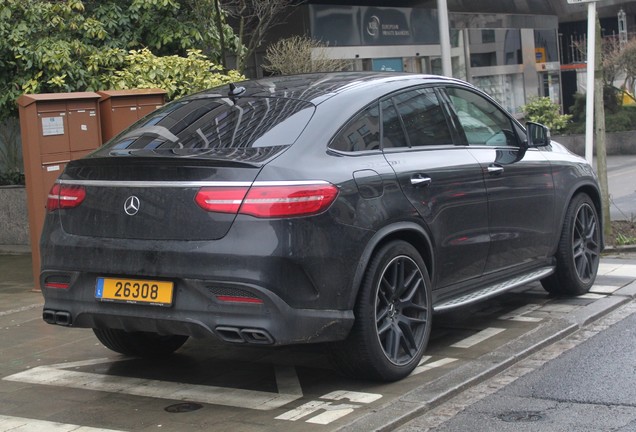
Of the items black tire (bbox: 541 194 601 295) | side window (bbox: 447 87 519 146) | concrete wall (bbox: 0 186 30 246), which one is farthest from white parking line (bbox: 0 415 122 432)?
concrete wall (bbox: 0 186 30 246)

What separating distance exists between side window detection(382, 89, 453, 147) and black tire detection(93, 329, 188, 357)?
6.46ft

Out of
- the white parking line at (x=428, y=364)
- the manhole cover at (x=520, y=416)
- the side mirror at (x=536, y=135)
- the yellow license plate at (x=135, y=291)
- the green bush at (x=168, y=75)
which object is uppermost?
the green bush at (x=168, y=75)

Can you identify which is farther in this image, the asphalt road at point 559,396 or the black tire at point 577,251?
the black tire at point 577,251

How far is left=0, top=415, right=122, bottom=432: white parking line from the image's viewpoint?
5.29 meters

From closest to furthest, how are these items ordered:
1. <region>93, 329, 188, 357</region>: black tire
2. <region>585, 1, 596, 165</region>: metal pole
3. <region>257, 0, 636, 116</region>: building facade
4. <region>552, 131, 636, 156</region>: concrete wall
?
1. <region>93, 329, 188, 357</region>: black tire
2. <region>585, 1, 596, 165</region>: metal pole
3. <region>257, 0, 636, 116</region>: building facade
4. <region>552, 131, 636, 156</region>: concrete wall

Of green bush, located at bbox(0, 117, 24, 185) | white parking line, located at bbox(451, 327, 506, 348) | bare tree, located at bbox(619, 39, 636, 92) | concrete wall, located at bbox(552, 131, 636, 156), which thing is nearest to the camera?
white parking line, located at bbox(451, 327, 506, 348)

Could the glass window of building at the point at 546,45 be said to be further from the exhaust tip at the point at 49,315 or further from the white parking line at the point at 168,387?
the exhaust tip at the point at 49,315

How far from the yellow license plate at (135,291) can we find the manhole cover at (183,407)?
59cm

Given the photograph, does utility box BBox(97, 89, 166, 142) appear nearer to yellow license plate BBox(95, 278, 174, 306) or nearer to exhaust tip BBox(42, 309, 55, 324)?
exhaust tip BBox(42, 309, 55, 324)

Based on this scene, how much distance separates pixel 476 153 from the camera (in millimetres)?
7016

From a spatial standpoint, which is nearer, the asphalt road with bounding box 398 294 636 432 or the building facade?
the asphalt road with bounding box 398 294 636 432

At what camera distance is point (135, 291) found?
558 centimetres

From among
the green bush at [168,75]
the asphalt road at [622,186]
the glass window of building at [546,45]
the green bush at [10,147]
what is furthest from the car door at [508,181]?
the glass window of building at [546,45]

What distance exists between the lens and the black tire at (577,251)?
8102 mm
